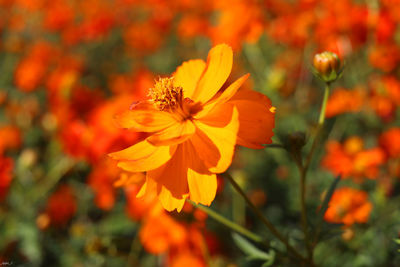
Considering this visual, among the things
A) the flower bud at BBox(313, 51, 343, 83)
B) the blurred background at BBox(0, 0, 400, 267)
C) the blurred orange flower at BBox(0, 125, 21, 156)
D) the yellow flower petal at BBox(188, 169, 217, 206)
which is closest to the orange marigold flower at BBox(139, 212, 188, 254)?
the blurred background at BBox(0, 0, 400, 267)

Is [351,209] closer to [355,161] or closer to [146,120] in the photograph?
[355,161]

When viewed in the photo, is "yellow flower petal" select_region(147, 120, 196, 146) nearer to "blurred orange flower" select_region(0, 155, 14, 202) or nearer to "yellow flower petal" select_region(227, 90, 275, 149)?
"yellow flower petal" select_region(227, 90, 275, 149)

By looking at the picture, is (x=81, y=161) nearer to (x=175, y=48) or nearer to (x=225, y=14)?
(x=225, y=14)

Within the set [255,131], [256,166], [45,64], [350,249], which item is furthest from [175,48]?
[255,131]

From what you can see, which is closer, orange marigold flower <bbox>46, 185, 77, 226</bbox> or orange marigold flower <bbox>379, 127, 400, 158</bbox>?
orange marigold flower <bbox>379, 127, 400, 158</bbox>

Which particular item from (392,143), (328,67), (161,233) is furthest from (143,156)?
(392,143)
